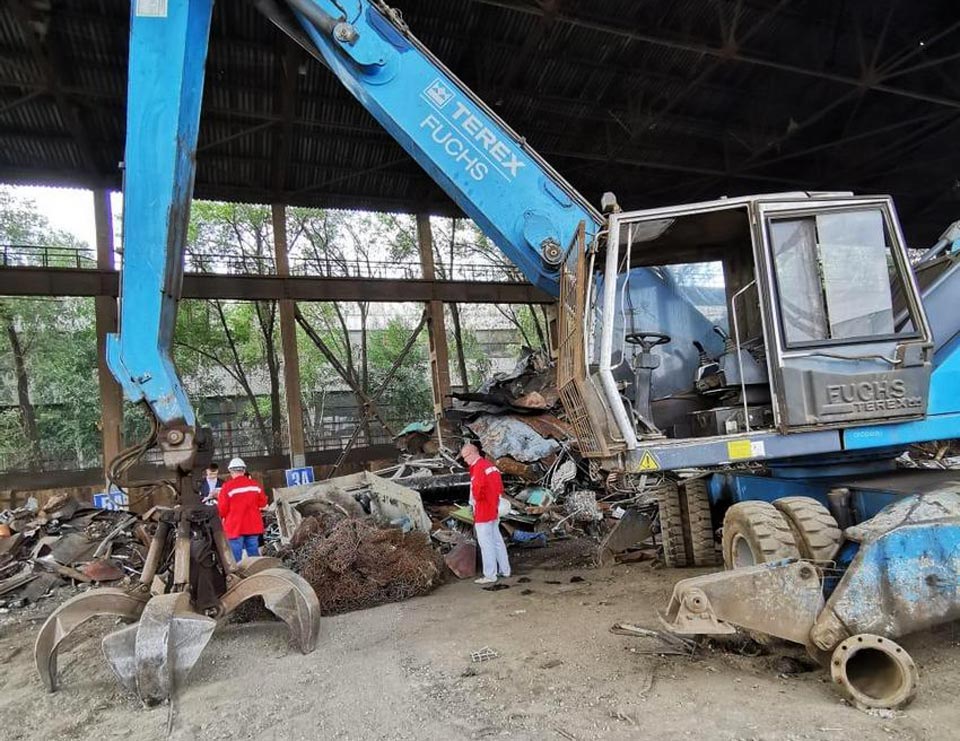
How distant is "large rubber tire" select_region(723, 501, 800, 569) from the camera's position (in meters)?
3.37

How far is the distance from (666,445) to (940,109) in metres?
13.4

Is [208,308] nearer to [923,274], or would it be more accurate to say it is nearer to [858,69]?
[858,69]

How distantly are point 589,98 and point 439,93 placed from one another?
841cm

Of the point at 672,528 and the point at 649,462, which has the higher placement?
the point at 649,462

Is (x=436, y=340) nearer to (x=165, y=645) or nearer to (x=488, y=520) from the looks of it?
(x=488, y=520)

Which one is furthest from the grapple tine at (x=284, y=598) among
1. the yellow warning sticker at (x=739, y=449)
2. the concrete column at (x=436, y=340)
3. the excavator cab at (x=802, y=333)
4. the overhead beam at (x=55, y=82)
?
the concrete column at (x=436, y=340)

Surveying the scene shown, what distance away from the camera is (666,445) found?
3.70 metres

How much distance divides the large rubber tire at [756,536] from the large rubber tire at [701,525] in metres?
2.13

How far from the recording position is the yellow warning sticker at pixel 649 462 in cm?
366

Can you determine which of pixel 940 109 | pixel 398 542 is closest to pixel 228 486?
pixel 398 542

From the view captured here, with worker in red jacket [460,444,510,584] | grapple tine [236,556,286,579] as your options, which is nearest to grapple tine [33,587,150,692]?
grapple tine [236,556,286,579]

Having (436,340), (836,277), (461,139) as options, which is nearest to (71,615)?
(461,139)

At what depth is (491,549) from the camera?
6539mm

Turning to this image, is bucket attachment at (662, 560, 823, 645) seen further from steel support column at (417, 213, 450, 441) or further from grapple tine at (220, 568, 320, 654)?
steel support column at (417, 213, 450, 441)
